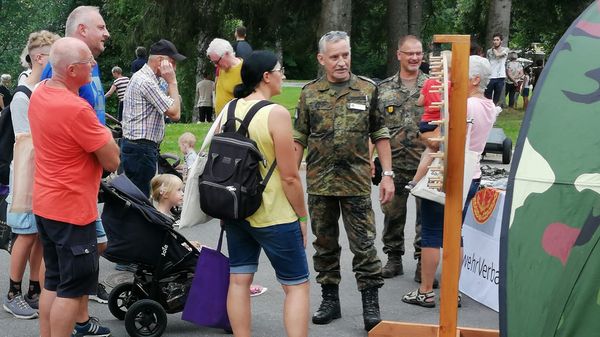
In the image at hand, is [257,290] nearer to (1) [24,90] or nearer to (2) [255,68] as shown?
(1) [24,90]

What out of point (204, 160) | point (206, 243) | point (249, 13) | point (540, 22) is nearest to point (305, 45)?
point (249, 13)

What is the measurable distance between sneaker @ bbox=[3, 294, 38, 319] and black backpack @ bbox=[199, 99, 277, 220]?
1.93 m

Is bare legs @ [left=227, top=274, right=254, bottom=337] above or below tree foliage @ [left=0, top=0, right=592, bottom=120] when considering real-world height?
below

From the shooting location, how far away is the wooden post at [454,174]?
422 cm

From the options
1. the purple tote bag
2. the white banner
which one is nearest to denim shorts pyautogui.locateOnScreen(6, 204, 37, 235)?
the purple tote bag

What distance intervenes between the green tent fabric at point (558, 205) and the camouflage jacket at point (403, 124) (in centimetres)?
286

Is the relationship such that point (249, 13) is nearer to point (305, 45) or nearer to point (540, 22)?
point (305, 45)

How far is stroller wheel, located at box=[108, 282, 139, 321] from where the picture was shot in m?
5.69

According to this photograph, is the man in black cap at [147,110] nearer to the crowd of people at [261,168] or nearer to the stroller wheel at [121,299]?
the crowd of people at [261,168]

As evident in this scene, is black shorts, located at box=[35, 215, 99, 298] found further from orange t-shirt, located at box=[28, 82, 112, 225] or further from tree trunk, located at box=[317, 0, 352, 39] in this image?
tree trunk, located at box=[317, 0, 352, 39]

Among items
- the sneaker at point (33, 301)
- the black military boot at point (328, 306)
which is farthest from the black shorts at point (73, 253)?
the black military boot at point (328, 306)

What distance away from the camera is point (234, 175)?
14.9 feet

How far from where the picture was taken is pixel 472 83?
572 cm

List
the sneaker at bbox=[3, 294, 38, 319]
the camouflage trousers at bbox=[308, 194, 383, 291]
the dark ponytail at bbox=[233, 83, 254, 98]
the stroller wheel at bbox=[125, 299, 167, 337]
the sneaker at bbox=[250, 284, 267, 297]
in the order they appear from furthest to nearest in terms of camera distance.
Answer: the sneaker at bbox=[250, 284, 267, 297], the sneaker at bbox=[3, 294, 38, 319], the camouflage trousers at bbox=[308, 194, 383, 291], the stroller wheel at bbox=[125, 299, 167, 337], the dark ponytail at bbox=[233, 83, 254, 98]
